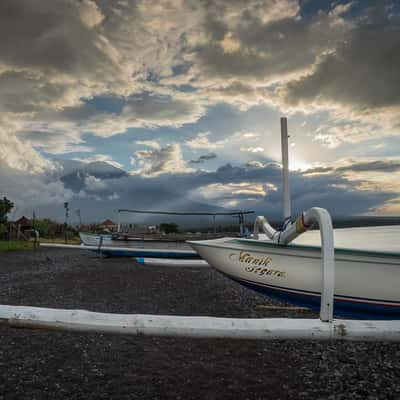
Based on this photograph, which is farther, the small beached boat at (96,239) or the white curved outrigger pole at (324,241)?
the small beached boat at (96,239)

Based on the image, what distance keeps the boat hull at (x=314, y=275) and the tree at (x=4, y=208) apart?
31856 mm

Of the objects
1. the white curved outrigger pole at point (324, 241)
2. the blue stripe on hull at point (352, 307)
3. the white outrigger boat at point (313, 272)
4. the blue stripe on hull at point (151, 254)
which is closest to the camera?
the white curved outrigger pole at point (324, 241)

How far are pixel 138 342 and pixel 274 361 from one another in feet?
7.03

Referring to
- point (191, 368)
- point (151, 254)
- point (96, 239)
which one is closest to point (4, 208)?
point (96, 239)

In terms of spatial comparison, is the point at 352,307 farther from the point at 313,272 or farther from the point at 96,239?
the point at 96,239

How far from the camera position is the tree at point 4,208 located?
99.3ft

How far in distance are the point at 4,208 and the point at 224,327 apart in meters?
33.6

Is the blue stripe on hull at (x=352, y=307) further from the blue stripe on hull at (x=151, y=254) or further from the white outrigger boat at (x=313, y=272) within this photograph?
the blue stripe on hull at (x=151, y=254)

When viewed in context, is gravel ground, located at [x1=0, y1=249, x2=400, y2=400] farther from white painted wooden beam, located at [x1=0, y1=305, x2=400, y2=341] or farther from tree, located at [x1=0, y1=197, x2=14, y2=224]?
tree, located at [x1=0, y1=197, x2=14, y2=224]

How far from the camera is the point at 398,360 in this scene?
4.64 metres

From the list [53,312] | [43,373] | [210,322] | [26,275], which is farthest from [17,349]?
[26,275]

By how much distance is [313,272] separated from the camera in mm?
4168

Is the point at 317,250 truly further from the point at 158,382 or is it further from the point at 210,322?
the point at 158,382

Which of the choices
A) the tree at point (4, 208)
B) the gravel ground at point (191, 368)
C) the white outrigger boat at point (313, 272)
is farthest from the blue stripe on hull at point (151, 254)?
the tree at point (4, 208)
